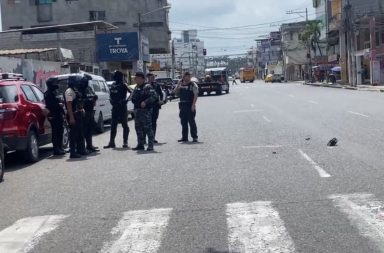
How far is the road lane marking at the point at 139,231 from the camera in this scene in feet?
20.6

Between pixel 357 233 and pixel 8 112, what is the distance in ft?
26.2

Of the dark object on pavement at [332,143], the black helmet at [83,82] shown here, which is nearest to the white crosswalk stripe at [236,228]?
the dark object on pavement at [332,143]

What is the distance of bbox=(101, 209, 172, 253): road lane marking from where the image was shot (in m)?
6.27

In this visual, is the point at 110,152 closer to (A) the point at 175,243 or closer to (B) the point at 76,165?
(B) the point at 76,165

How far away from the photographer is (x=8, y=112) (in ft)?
40.8

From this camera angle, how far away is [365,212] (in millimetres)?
7375

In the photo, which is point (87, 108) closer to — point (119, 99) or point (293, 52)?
point (119, 99)

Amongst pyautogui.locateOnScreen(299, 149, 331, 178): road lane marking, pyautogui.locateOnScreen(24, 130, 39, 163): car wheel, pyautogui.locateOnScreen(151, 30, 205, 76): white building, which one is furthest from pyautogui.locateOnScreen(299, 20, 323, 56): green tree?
pyautogui.locateOnScreen(24, 130, 39, 163): car wheel

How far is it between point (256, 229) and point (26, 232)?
253cm

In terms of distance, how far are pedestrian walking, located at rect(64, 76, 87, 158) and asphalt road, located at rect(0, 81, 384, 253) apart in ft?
1.56

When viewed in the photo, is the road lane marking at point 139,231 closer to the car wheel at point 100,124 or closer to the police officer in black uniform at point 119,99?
the police officer in black uniform at point 119,99

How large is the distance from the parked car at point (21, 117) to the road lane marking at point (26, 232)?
4.89 m

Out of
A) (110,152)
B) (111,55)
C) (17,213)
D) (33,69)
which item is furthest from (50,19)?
(17,213)

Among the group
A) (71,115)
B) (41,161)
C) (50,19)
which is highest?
(50,19)
